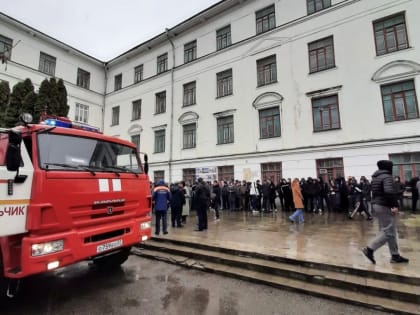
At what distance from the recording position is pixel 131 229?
469 centimetres

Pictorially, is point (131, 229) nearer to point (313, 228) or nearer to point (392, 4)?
point (313, 228)

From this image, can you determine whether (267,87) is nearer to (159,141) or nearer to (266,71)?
(266,71)

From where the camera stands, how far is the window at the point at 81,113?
77.1ft

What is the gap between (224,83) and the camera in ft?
60.1

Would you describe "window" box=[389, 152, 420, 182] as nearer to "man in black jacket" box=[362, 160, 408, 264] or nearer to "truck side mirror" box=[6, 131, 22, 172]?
"man in black jacket" box=[362, 160, 408, 264]

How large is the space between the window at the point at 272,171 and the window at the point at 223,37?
976cm

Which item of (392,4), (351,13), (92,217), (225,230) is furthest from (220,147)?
(92,217)

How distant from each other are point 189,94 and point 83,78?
40.3 feet

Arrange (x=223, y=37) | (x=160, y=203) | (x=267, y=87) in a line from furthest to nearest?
1. (x=223, y=37)
2. (x=267, y=87)
3. (x=160, y=203)

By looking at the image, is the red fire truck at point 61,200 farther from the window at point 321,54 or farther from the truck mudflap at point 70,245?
the window at point 321,54

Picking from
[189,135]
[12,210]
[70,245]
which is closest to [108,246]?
[70,245]

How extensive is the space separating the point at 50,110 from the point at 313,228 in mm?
13991

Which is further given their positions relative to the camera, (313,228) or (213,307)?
(313,228)

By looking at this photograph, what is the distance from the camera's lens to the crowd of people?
8.48 m
